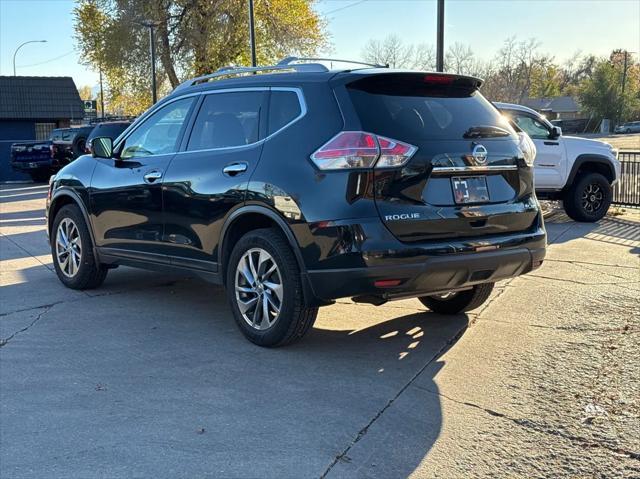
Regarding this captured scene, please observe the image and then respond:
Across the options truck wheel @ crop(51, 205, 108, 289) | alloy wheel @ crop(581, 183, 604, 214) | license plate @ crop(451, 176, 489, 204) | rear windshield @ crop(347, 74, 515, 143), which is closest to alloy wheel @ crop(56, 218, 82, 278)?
truck wheel @ crop(51, 205, 108, 289)

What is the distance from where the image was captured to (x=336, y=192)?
436 cm

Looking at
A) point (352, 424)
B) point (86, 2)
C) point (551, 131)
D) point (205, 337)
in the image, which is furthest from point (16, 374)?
point (86, 2)

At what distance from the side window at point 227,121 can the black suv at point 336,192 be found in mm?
12

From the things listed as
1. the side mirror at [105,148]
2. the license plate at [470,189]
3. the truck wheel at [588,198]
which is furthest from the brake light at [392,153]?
the truck wheel at [588,198]

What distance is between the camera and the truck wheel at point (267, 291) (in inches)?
185

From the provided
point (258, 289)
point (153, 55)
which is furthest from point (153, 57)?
point (258, 289)

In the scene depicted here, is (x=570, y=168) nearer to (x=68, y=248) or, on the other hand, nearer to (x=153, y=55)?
(x=68, y=248)

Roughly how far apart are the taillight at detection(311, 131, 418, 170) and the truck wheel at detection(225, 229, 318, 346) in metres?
0.72

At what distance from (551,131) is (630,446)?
8.56 metres

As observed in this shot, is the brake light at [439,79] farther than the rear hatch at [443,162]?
Yes

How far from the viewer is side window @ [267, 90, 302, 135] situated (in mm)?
4871

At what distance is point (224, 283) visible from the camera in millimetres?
5332

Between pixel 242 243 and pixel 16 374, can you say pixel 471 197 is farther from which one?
pixel 16 374

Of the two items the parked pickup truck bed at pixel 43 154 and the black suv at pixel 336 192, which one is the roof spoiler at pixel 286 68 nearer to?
the black suv at pixel 336 192
